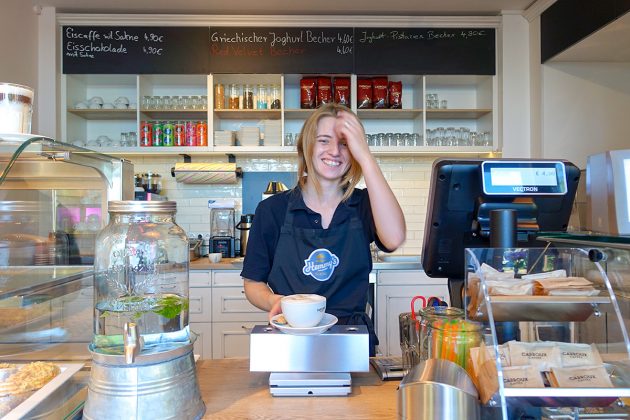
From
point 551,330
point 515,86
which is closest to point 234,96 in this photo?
point 515,86

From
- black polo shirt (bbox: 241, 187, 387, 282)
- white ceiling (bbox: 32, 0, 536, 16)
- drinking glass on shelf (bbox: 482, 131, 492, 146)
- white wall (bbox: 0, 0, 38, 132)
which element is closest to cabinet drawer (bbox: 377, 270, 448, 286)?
drinking glass on shelf (bbox: 482, 131, 492, 146)

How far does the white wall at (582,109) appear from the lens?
10.4 ft

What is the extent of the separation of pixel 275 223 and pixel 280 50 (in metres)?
2.17

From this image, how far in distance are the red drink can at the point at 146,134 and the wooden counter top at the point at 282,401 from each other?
2.59m

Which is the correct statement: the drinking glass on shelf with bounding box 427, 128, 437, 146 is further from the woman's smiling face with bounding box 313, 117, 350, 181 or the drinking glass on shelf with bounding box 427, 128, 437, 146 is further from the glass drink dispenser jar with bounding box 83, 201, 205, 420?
the glass drink dispenser jar with bounding box 83, 201, 205, 420

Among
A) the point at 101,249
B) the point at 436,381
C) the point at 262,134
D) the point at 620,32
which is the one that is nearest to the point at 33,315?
the point at 101,249

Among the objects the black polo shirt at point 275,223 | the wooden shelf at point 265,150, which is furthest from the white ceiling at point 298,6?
the black polo shirt at point 275,223

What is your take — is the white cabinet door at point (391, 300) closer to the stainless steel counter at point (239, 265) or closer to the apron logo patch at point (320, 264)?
the stainless steel counter at point (239, 265)

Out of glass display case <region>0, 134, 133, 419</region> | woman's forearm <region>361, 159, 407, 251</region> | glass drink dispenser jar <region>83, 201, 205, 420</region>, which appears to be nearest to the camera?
glass drink dispenser jar <region>83, 201, 205, 420</region>

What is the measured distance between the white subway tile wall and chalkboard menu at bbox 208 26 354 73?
2.40 ft

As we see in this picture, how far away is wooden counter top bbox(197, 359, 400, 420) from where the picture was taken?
854mm

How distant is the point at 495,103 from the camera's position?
3.38m

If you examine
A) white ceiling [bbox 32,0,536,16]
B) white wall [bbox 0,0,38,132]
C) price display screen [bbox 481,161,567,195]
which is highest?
white ceiling [bbox 32,0,536,16]

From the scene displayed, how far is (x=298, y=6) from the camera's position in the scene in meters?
3.22
